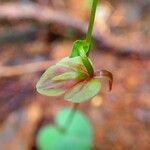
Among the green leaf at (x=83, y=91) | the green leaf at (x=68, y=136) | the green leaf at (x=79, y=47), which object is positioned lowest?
the green leaf at (x=68, y=136)

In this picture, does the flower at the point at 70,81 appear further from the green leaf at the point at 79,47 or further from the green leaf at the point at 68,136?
the green leaf at the point at 68,136

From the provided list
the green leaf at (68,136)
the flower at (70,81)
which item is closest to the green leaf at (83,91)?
the flower at (70,81)

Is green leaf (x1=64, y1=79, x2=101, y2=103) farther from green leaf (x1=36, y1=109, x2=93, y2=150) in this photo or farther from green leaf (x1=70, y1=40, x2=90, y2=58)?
green leaf (x1=36, y1=109, x2=93, y2=150)

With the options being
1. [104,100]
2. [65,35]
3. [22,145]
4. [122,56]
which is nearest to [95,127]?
[104,100]

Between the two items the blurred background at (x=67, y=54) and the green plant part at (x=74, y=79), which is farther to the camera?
the blurred background at (x=67, y=54)

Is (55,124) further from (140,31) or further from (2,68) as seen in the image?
(140,31)

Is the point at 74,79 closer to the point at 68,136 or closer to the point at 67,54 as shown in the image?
the point at 68,136

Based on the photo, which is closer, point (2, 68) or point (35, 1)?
point (2, 68)
